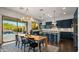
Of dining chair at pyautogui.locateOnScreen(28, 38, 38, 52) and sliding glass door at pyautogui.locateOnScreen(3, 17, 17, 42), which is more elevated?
sliding glass door at pyautogui.locateOnScreen(3, 17, 17, 42)

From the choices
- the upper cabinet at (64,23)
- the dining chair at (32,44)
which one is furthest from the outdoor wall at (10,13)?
the upper cabinet at (64,23)

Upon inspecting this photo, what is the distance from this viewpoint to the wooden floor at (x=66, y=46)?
85.8 inches

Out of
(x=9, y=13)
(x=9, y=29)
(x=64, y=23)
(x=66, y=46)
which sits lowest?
(x=66, y=46)

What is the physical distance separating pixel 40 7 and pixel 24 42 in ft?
3.34

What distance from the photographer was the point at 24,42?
2.34 m

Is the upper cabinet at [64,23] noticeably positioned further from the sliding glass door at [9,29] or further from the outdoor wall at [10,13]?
the sliding glass door at [9,29]

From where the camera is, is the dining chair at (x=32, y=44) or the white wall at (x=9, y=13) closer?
the white wall at (x=9, y=13)

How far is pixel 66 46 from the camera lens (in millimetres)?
2236

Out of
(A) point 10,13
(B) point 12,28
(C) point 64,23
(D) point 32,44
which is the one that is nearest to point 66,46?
Result: (C) point 64,23

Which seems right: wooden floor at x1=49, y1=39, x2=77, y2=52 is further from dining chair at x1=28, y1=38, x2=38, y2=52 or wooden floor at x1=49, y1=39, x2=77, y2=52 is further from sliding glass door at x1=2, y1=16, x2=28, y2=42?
sliding glass door at x1=2, y1=16, x2=28, y2=42

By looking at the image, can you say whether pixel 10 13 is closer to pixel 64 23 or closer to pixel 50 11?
pixel 50 11

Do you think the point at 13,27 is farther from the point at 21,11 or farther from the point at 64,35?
the point at 64,35

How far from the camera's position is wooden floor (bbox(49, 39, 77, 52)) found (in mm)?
2180

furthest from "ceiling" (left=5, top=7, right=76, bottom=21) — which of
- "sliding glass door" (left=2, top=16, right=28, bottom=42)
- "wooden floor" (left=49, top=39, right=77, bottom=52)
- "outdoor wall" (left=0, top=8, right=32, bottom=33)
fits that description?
"wooden floor" (left=49, top=39, right=77, bottom=52)
